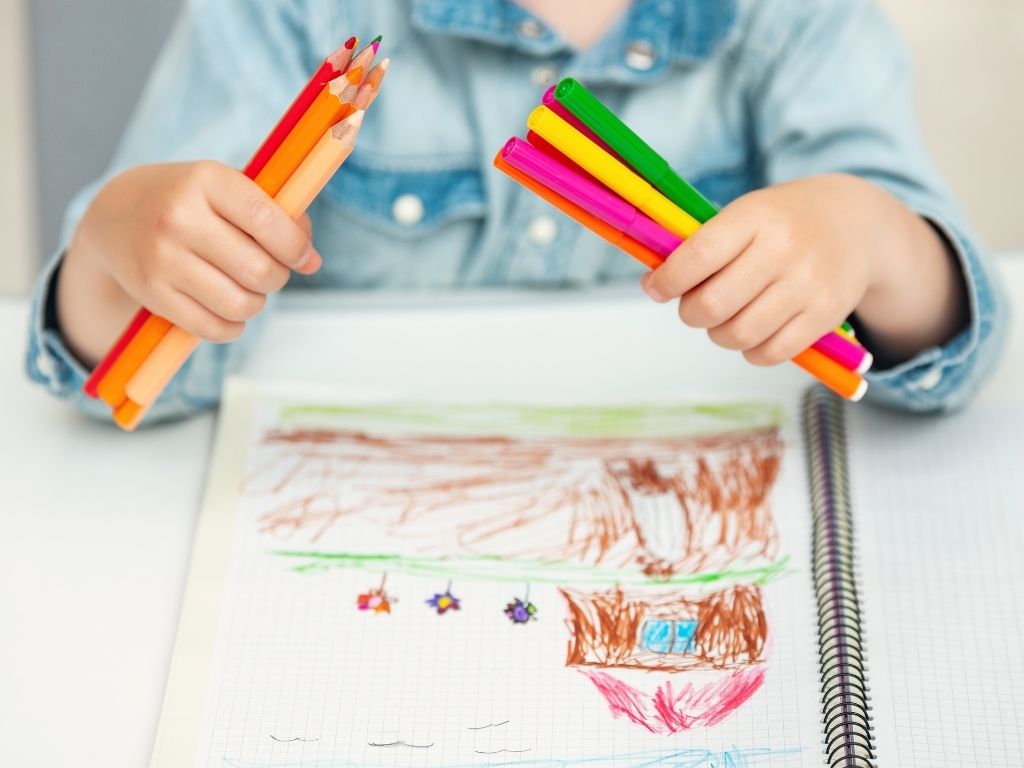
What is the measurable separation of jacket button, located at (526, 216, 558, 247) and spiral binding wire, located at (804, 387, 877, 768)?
0.17 meters

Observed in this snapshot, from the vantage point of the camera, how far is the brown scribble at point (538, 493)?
46 cm

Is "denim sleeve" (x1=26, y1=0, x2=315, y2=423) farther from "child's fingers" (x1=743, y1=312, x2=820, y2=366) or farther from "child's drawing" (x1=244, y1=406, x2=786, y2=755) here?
"child's fingers" (x1=743, y1=312, x2=820, y2=366)

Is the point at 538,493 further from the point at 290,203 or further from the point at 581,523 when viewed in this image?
the point at 290,203

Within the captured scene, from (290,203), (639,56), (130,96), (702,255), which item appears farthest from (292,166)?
(130,96)

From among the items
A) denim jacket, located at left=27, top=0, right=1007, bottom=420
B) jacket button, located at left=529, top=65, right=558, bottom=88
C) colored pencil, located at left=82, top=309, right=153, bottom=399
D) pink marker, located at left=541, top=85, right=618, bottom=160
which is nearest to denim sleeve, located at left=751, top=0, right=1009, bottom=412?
denim jacket, located at left=27, top=0, right=1007, bottom=420

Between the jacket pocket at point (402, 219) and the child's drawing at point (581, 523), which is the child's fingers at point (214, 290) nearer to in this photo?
the child's drawing at point (581, 523)

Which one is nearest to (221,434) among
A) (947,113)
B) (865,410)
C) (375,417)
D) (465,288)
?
(375,417)

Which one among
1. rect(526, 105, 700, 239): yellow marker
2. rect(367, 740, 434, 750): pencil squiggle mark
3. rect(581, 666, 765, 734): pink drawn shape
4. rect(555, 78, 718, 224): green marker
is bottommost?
rect(367, 740, 434, 750): pencil squiggle mark

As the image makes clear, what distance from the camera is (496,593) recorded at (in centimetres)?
44

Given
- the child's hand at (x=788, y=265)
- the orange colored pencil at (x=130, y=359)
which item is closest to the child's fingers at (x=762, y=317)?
the child's hand at (x=788, y=265)

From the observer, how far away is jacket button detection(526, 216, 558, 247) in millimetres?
634

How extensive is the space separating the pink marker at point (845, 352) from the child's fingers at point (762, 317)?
1 centimetres

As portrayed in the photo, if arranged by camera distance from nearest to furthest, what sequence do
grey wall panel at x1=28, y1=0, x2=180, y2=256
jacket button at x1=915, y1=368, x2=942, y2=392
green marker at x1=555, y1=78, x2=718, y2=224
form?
green marker at x1=555, y1=78, x2=718, y2=224 < jacket button at x1=915, y1=368, x2=942, y2=392 < grey wall panel at x1=28, y1=0, x2=180, y2=256

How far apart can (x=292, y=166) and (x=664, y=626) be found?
0.66 ft
